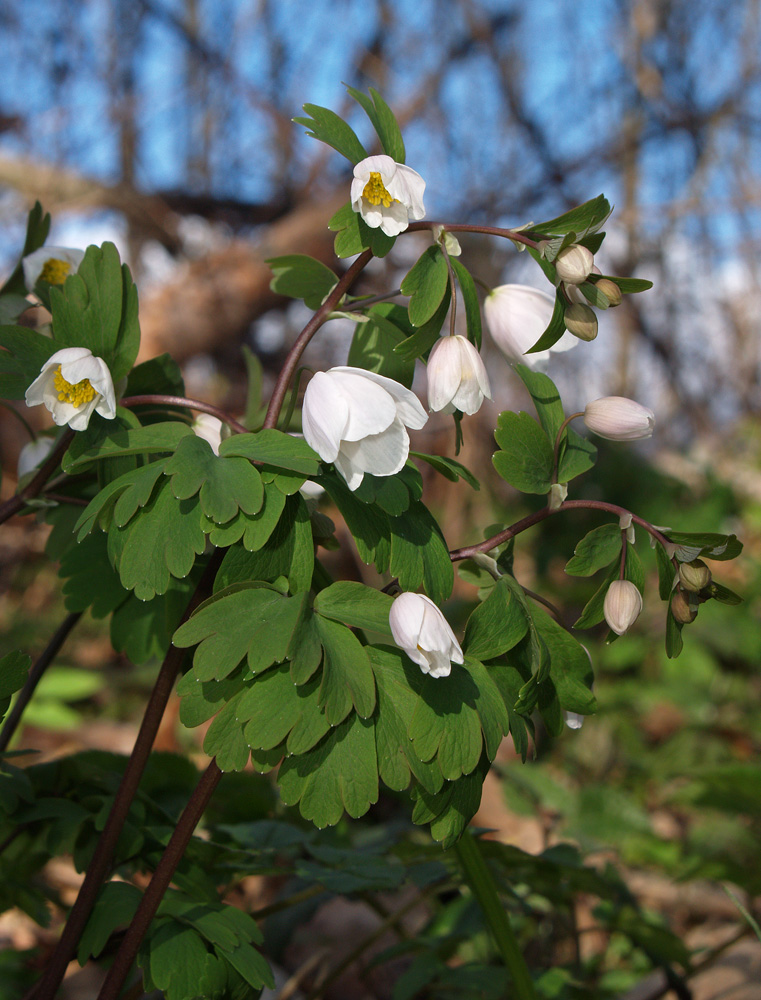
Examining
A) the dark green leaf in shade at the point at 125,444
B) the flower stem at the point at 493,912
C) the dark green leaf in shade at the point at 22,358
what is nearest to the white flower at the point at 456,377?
the dark green leaf in shade at the point at 125,444

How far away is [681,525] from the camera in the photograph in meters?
3.61

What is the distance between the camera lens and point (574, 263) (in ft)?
2.18

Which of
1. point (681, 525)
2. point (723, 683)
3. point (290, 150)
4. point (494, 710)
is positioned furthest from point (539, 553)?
point (290, 150)

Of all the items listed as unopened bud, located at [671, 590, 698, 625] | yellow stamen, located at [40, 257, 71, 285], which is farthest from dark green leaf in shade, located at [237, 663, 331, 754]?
yellow stamen, located at [40, 257, 71, 285]

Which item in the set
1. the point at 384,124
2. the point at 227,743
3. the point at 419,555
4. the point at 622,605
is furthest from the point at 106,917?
the point at 384,124

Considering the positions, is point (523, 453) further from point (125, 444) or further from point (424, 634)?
point (125, 444)

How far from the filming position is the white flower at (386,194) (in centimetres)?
70

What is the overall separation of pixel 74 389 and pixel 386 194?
34 cm

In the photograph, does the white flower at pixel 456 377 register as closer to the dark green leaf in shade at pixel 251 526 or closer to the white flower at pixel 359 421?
the white flower at pixel 359 421

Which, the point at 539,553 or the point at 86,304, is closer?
the point at 86,304

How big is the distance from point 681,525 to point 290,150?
3494 mm

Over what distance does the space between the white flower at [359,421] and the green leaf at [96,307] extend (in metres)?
0.21

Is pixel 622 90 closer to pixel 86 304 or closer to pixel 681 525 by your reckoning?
pixel 681 525

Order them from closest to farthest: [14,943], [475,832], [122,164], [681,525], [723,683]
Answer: [475,832], [14,943], [723,683], [681,525], [122,164]
